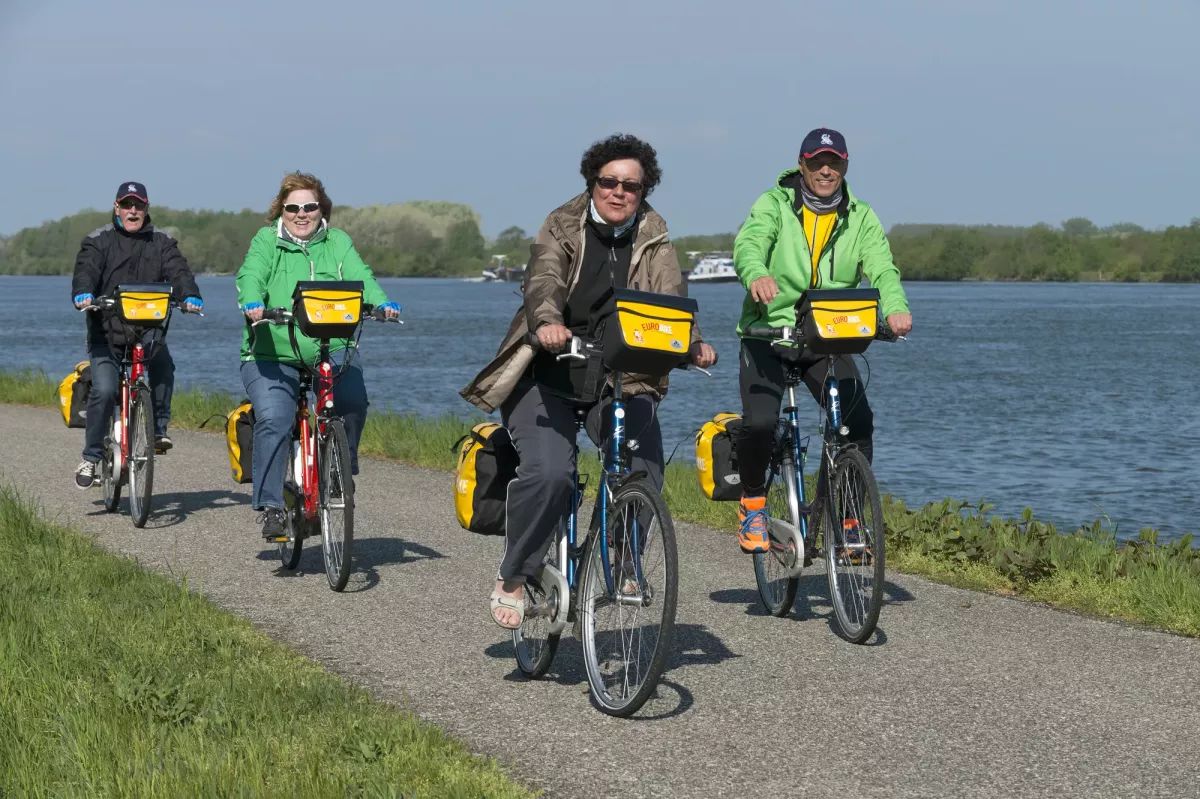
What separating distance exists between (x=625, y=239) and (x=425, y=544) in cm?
393

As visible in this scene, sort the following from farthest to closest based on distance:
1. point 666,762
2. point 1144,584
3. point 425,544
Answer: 1. point 425,544
2. point 1144,584
3. point 666,762

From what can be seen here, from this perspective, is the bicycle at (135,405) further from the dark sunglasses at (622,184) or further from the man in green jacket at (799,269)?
the dark sunglasses at (622,184)

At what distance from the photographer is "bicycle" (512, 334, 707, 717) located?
5398 mm

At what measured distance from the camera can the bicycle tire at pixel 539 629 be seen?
5.93m

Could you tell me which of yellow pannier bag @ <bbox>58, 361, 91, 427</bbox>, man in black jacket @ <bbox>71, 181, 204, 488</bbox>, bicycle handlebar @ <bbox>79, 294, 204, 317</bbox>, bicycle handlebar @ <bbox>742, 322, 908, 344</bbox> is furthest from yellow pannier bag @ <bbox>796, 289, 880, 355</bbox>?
yellow pannier bag @ <bbox>58, 361, 91, 427</bbox>

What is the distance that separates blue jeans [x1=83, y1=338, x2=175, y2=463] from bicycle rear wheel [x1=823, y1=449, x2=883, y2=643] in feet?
17.4

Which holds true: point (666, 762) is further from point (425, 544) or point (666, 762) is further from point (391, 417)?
point (391, 417)

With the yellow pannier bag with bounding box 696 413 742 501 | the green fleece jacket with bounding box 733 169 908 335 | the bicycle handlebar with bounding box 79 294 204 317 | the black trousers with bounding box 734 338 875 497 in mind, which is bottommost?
the yellow pannier bag with bounding box 696 413 742 501

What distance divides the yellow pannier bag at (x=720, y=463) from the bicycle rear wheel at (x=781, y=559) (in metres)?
0.17

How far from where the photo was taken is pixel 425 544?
31.0 feet

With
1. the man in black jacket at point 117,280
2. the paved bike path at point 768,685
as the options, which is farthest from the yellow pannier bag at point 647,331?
the man in black jacket at point 117,280

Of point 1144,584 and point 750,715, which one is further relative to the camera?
point 1144,584

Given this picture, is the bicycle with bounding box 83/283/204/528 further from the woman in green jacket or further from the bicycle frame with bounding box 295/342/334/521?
the bicycle frame with bounding box 295/342/334/521

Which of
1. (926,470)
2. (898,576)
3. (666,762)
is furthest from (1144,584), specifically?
(926,470)
